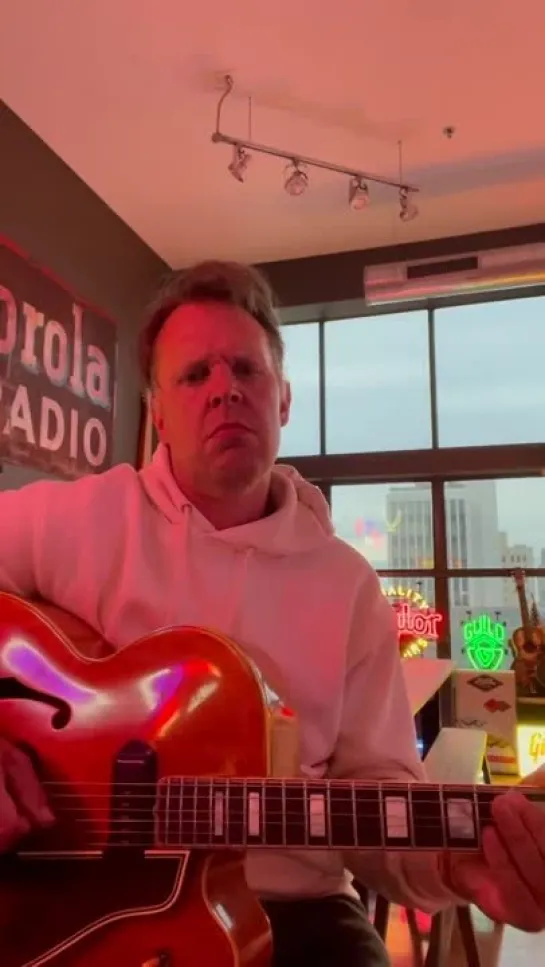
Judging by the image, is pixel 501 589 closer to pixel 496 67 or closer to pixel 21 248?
pixel 496 67

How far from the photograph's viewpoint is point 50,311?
2928 mm

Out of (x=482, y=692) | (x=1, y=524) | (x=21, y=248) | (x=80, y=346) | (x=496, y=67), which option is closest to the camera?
(x=1, y=524)

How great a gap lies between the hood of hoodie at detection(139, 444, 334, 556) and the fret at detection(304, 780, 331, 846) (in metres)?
0.43

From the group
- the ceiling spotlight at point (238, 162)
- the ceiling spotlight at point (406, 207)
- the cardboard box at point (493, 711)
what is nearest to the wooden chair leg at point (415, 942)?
the cardboard box at point (493, 711)

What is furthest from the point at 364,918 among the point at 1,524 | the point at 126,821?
the point at 1,524

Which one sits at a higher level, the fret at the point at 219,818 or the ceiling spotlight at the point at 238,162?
the ceiling spotlight at the point at 238,162

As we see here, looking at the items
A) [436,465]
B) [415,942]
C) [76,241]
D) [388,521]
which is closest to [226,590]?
[415,942]

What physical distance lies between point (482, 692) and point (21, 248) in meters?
2.93

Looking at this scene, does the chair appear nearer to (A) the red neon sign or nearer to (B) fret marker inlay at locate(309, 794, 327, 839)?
(B) fret marker inlay at locate(309, 794, 327, 839)

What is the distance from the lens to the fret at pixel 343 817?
0.76 metres

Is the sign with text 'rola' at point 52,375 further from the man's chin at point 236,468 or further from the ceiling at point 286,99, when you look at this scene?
the man's chin at point 236,468

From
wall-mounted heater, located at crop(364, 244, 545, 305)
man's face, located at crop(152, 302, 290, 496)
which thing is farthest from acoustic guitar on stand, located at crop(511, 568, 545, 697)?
man's face, located at crop(152, 302, 290, 496)

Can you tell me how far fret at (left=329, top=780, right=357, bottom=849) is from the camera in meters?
0.76

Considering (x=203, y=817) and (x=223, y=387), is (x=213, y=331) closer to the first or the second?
(x=223, y=387)
